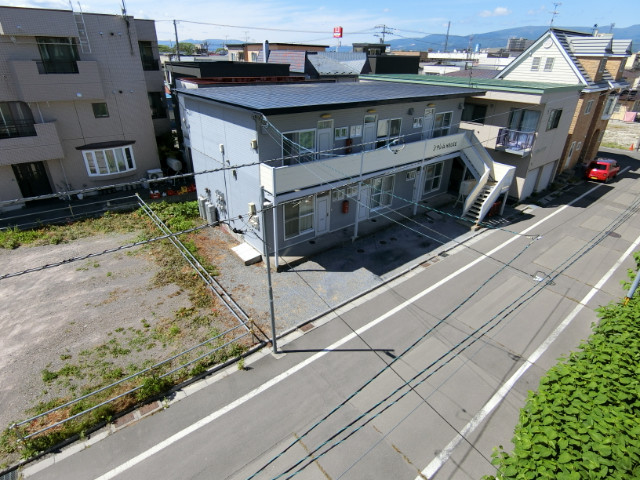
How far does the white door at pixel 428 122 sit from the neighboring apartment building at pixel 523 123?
8.63 feet

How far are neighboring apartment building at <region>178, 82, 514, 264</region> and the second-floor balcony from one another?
1.89 metres

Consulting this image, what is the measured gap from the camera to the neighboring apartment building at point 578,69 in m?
24.3

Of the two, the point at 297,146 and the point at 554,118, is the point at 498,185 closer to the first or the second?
the point at 554,118

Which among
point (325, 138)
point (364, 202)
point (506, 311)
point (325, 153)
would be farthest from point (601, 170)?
point (325, 153)

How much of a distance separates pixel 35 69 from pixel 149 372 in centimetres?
1813

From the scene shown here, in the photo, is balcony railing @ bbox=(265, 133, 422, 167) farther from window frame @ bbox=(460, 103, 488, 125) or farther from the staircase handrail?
Answer: window frame @ bbox=(460, 103, 488, 125)

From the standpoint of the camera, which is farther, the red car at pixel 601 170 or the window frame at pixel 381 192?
the red car at pixel 601 170

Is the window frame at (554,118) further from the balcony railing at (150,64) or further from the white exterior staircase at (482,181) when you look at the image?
the balcony railing at (150,64)

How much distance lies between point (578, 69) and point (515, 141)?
8.17 meters

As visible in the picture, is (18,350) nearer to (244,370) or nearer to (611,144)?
(244,370)

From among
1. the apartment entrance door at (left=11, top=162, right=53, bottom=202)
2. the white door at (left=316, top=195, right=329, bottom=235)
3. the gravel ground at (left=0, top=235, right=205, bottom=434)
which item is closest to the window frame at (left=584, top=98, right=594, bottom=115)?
the white door at (left=316, top=195, right=329, bottom=235)

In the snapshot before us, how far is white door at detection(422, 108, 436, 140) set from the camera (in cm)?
1948

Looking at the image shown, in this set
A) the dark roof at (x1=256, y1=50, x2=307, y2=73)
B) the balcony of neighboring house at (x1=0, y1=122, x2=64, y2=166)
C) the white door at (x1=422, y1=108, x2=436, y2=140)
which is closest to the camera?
the balcony of neighboring house at (x1=0, y1=122, x2=64, y2=166)

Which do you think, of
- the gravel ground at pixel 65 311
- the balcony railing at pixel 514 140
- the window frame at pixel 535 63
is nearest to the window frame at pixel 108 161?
the gravel ground at pixel 65 311
